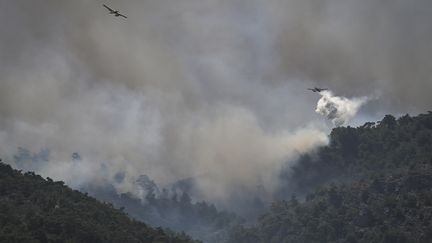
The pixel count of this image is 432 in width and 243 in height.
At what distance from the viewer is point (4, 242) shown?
161 meters

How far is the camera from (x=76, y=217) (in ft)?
650

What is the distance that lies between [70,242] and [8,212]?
72.0ft

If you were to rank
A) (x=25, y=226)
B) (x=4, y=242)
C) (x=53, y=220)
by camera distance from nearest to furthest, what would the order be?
(x=4, y=242), (x=25, y=226), (x=53, y=220)

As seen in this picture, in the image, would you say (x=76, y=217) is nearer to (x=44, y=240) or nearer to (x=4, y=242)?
(x=44, y=240)

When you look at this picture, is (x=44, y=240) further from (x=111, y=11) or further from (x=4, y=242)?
(x=111, y=11)

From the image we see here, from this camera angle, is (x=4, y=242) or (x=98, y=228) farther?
(x=98, y=228)

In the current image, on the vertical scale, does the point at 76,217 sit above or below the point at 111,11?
below

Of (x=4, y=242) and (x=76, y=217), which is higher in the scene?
(x=76, y=217)

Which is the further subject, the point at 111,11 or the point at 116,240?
the point at 116,240

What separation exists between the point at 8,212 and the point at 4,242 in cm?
2877

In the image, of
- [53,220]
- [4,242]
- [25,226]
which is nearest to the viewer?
[4,242]

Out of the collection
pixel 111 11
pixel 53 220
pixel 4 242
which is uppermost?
pixel 111 11

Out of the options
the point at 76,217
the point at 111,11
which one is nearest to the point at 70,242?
the point at 76,217

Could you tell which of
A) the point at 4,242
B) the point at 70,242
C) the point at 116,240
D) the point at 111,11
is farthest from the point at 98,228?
the point at 111,11
